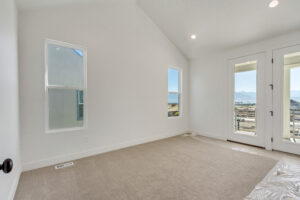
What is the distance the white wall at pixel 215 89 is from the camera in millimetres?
3305

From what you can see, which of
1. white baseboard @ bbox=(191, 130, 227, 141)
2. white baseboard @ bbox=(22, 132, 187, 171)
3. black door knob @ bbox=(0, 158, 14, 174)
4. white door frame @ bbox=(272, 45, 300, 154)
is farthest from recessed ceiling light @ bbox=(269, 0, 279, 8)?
black door knob @ bbox=(0, 158, 14, 174)

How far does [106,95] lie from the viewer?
10.4ft

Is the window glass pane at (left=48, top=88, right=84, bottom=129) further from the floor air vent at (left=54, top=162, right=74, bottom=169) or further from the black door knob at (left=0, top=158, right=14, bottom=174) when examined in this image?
the black door knob at (left=0, top=158, right=14, bottom=174)

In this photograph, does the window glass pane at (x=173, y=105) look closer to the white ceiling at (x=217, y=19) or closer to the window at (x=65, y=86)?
the white ceiling at (x=217, y=19)

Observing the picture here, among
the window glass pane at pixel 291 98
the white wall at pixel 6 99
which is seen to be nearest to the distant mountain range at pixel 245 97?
the window glass pane at pixel 291 98

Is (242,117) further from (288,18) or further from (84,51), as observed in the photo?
(84,51)

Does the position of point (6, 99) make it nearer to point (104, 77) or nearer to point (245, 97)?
point (104, 77)

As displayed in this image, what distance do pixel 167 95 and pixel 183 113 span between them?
37.3 inches

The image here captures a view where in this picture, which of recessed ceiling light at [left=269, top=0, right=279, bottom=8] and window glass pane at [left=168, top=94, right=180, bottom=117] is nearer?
recessed ceiling light at [left=269, top=0, right=279, bottom=8]

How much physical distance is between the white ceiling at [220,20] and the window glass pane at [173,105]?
1605 millimetres

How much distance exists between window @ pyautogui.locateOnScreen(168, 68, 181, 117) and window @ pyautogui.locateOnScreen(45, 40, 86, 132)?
250 centimetres

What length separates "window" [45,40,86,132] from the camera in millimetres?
2609

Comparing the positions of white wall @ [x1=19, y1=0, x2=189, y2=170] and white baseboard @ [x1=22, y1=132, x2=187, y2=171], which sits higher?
white wall @ [x1=19, y1=0, x2=189, y2=170]

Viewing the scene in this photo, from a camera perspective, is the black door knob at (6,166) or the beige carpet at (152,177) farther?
the beige carpet at (152,177)
